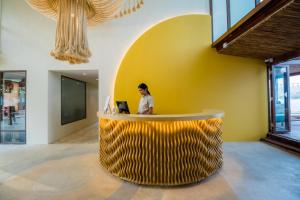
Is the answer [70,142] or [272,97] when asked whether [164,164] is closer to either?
[70,142]

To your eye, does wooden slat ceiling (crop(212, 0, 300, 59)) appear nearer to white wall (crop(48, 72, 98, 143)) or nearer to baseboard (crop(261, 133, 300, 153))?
baseboard (crop(261, 133, 300, 153))

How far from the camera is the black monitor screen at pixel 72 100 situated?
6.25 meters

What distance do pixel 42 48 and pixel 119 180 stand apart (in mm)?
4629

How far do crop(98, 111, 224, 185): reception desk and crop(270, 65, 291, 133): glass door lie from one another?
371 cm

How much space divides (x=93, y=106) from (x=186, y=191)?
770 centimetres

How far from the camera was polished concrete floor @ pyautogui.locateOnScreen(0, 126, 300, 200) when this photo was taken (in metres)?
2.40

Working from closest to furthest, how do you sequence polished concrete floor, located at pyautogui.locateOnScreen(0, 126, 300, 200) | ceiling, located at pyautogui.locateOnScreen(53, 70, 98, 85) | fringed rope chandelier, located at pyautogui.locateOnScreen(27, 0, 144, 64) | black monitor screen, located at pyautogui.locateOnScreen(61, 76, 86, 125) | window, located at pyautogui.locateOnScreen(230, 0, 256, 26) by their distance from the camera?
polished concrete floor, located at pyautogui.locateOnScreen(0, 126, 300, 200) → fringed rope chandelier, located at pyautogui.locateOnScreen(27, 0, 144, 64) → window, located at pyautogui.locateOnScreen(230, 0, 256, 26) → ceiling, located at pyautogui.locateOnScreen(53, 70, 98, 85) → black monitor screen, located at pyautogui.locateOnScreen(61, 76, 86, 125)

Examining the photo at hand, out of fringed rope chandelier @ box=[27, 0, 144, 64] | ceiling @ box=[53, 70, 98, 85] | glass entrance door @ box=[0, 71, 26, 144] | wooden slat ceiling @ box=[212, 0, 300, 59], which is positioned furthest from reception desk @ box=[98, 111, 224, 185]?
glass entrance door @ box=[0, 71, 26, 144]

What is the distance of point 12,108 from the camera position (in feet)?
17.5

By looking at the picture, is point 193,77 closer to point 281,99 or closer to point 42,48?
point 281,99

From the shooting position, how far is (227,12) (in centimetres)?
477

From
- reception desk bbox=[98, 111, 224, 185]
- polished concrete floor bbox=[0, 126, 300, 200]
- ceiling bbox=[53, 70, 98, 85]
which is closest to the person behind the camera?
polished concrete floor bbox=[0, 126, 300, 200]

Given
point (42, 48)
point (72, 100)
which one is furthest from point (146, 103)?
point (72, 100)

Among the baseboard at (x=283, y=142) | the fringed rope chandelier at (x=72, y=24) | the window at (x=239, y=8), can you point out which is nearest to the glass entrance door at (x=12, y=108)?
the fringed rope chandelier at (x=72, y=24)
